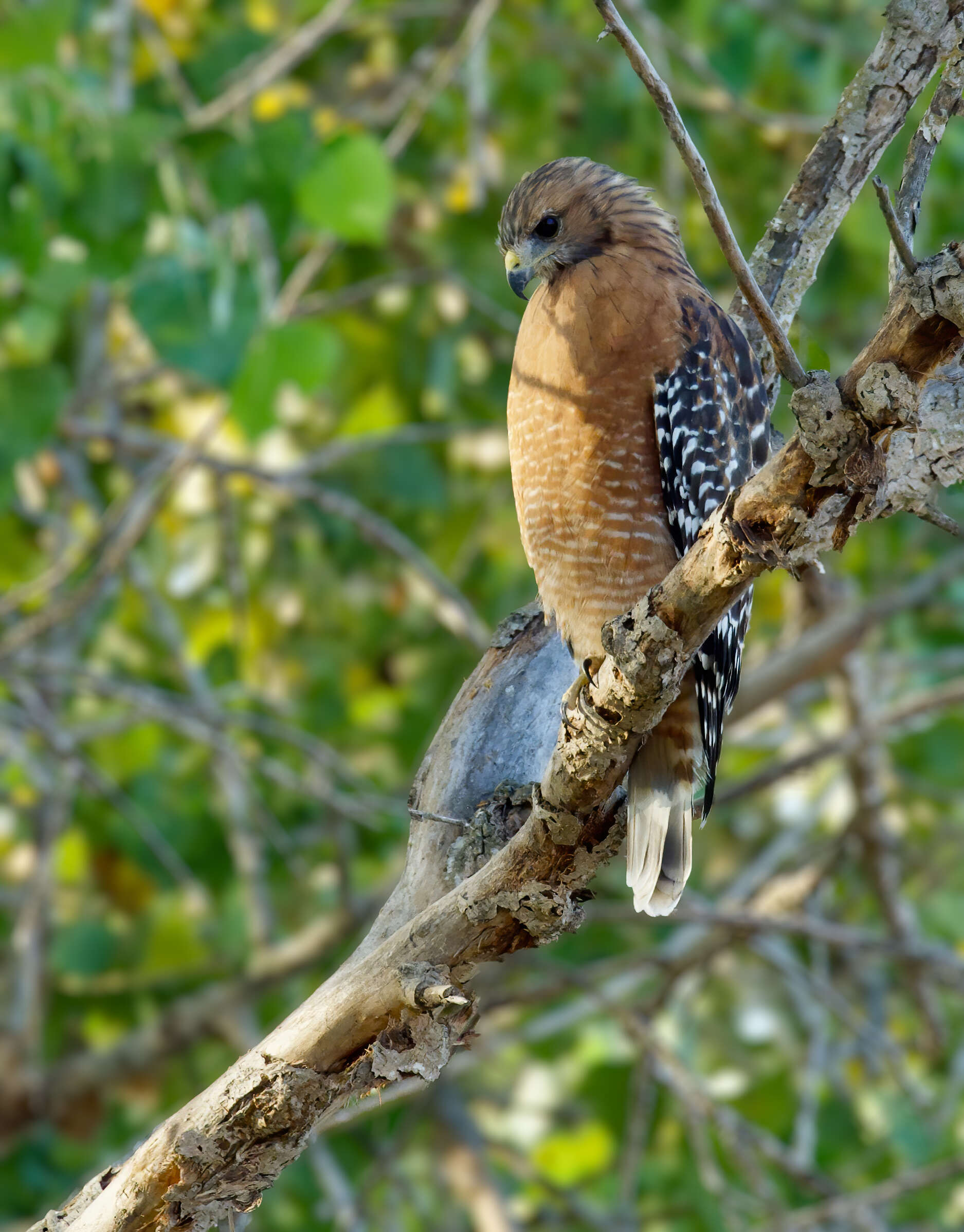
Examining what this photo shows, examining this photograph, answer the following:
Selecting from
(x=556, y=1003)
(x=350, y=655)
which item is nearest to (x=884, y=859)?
(x=556, y=1003)

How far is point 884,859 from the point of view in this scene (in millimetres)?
5742

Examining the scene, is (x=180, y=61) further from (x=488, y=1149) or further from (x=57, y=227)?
(x=488, y=1149)

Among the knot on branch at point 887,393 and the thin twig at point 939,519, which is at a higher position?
the knot on branch at point 887,393

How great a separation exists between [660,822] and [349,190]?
2005mm

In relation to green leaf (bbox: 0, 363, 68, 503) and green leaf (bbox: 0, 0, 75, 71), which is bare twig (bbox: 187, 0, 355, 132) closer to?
green leaf (bbox: 0, 0, 75, 71)

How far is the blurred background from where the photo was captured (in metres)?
4.25

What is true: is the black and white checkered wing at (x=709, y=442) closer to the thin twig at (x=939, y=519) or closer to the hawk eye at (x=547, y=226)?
the hawk eye at (x=547, y=226)

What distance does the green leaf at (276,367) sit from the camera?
4105 mm

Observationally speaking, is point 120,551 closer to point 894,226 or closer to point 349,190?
point 349,190

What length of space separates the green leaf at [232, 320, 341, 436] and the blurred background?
1cm

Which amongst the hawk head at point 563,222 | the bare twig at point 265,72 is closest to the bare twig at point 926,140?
the hawk head at point 563,222

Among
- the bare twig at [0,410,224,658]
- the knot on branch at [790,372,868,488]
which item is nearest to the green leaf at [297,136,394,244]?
the bare twig at [0,410,224,658]

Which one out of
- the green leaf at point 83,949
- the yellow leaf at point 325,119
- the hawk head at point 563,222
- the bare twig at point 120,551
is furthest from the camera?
the green leaf at point 83,949

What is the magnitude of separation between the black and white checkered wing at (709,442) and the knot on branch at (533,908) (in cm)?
91
